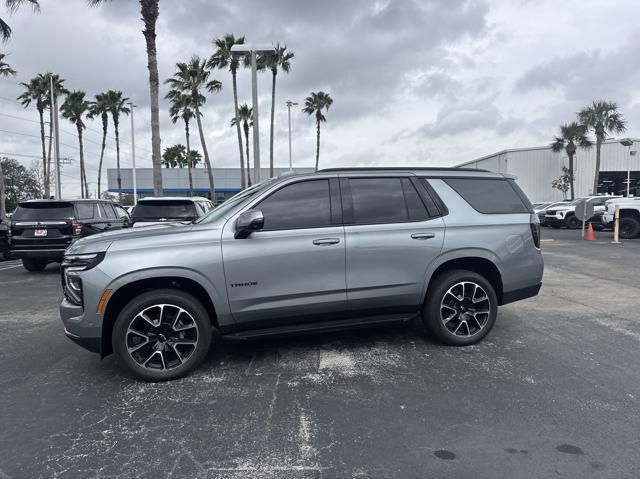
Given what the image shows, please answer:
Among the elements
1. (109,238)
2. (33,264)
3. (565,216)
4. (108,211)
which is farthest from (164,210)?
(565,216)

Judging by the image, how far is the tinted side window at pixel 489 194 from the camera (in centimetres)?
488

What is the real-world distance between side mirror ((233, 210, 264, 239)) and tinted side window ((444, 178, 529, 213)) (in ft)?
6.94

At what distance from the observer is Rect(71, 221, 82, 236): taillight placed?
10102 millimetres

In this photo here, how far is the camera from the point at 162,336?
394 centimetres

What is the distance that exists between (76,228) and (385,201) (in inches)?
323

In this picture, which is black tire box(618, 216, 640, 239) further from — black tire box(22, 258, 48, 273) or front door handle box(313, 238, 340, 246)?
black tire box(22, 258, 48, 273)

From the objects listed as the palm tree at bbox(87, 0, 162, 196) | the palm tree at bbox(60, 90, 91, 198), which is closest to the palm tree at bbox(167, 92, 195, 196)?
the palm tree at bbox(60, 90, 91, 198)

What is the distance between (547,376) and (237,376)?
2713 millimetres

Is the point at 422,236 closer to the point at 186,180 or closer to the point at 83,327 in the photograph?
the point at 83,327

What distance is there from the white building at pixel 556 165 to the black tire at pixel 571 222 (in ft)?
72.7

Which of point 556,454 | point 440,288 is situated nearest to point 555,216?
point 440,288

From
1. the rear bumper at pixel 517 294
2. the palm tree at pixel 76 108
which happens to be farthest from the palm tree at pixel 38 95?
the rear bumper at pixel 517 294

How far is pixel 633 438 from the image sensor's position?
9.67 ft

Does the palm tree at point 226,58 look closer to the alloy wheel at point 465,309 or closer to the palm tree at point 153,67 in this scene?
the palm tree at point 153,67
